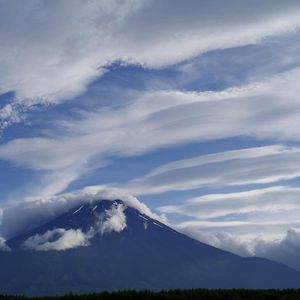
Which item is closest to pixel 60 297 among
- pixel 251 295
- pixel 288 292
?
pixel 251 295

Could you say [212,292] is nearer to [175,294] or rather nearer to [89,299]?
[175,294]

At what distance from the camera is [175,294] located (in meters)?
40.8

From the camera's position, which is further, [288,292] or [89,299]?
[288,292]

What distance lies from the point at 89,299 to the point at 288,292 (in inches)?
623

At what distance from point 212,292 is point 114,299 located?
741 centimetres

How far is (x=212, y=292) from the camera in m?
41.6

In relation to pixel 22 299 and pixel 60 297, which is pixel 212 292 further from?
pixel 22 299

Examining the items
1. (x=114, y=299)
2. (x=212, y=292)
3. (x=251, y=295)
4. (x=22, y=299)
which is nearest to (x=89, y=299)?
(x=114, y=299)

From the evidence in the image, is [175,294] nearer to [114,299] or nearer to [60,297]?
[114,299]

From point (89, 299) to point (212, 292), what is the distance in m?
9.24

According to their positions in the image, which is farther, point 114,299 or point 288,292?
point 288,292

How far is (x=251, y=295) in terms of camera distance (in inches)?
1651

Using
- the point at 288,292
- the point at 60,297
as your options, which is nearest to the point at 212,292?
the point at 288,292

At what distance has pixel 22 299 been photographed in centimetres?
4203
